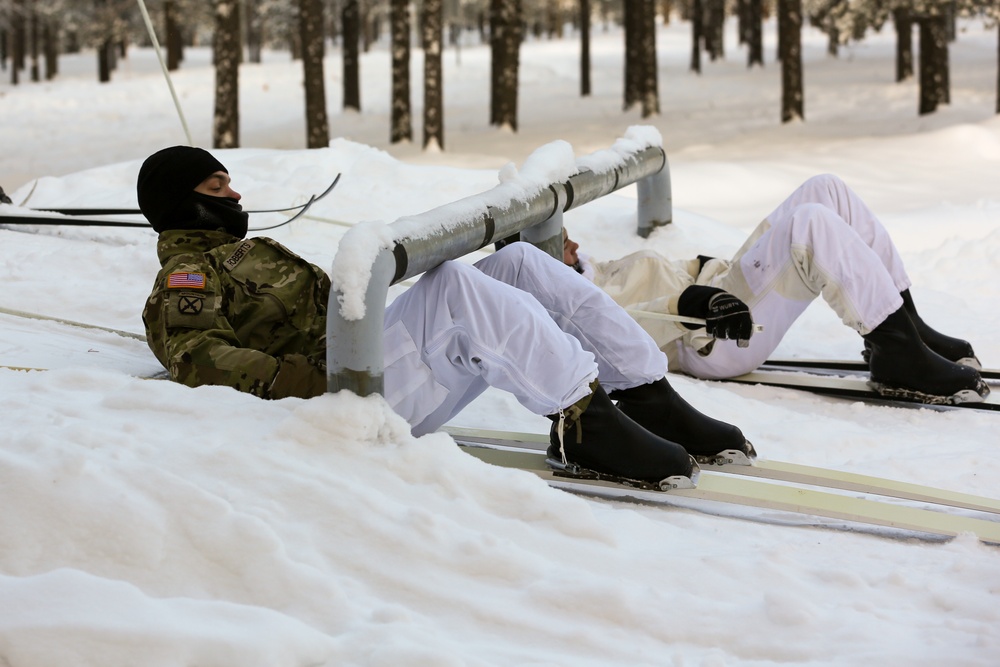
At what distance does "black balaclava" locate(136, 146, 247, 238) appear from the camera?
131 inches

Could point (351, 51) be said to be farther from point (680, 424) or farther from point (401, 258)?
point (401, 258)

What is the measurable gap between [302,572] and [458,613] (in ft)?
1.16

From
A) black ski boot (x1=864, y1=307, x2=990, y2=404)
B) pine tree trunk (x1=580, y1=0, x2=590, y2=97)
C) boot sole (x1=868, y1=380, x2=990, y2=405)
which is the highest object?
pine tree trunk (x1=580, y1=0, x2=590, y2=97)

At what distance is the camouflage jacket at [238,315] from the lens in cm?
303

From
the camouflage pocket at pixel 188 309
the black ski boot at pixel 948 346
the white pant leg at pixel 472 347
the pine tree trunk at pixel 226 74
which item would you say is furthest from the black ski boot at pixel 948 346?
the pine tree trunk at pixel 226 74

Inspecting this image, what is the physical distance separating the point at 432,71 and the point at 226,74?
2.88 m

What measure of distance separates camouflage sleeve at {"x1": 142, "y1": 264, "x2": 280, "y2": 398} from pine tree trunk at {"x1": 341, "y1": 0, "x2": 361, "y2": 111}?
20.0 metres

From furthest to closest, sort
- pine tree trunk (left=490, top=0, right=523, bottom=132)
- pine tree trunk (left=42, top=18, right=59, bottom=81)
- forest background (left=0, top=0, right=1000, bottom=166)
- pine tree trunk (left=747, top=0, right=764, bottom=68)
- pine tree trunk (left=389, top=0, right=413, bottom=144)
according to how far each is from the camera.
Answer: pine tree trunk (left=42, top=18, right=59, bottom=81) → pine tree trunk (left=747, top=0, right=764, bottom=68) → pine tree trunk (left=490, top=0, right=523, bottom=132) → pine tree trunk (left=389, top=0, right=413, bottom=144) → forest background (left=0, top=0, right=1000, bottom=166)

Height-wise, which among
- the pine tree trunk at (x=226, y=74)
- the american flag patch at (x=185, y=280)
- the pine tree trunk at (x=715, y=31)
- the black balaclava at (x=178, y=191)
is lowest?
the american flag patch at (x=185, y=280)

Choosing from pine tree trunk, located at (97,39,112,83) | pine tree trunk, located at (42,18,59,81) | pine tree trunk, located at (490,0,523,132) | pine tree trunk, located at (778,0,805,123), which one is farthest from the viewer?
pine tree trunk, located at (42,18,59,81)

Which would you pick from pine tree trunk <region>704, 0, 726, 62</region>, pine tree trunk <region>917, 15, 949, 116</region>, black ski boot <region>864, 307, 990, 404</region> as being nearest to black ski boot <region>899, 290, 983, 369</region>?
black ski boot <region>864, 307, 990, 404</region>

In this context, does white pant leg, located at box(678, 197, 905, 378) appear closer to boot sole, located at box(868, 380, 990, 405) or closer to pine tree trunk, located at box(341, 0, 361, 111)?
boot sole, located at box(868, 380, 990, 405)

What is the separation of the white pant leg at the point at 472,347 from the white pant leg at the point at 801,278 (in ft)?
4.98

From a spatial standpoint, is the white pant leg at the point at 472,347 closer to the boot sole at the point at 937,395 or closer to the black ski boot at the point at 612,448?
the black ski boot at the point at 612,448
